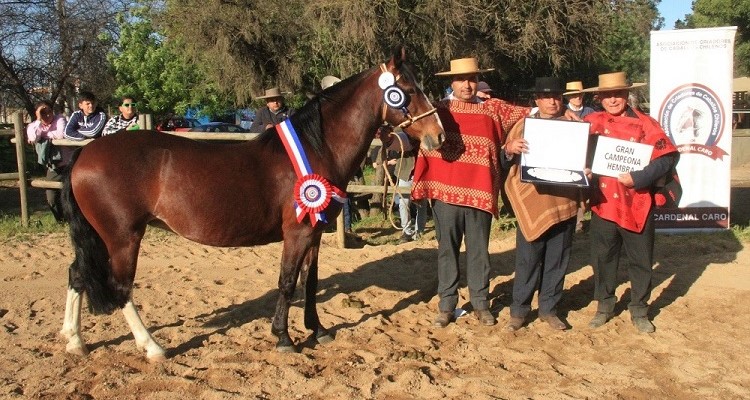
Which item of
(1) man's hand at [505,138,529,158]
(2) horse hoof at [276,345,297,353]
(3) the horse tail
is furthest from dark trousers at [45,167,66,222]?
(1) man's hand at [505,138,529,158]

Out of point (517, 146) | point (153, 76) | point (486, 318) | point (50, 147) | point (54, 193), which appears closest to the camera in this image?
point (517, 146)

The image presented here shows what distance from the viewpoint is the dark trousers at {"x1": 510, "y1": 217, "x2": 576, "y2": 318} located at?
5113 mm

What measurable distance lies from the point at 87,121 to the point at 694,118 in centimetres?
763

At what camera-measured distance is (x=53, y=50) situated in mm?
17625

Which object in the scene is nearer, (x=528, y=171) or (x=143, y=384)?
(x=143, y=384)

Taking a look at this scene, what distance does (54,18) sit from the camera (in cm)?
1728

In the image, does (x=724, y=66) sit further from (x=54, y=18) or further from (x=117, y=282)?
(x=54, y=18)

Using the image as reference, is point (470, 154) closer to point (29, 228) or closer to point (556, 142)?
point (556, 142)

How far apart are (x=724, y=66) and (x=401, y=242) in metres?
4.32

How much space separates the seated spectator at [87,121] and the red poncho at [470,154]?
5.58 meters

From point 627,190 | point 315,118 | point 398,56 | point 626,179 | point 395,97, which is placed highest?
point 398,56

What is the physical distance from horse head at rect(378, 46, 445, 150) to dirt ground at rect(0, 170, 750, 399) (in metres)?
1.49

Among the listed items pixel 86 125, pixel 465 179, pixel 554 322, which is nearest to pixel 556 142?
pixel 465 179

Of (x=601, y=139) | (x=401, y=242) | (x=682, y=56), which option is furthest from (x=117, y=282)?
(x=682, y=56)
